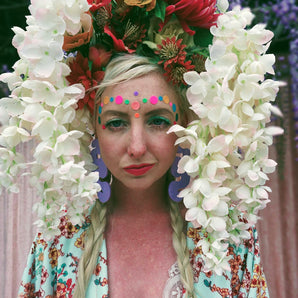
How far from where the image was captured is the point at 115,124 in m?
1.11

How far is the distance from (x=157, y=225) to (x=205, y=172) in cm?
29

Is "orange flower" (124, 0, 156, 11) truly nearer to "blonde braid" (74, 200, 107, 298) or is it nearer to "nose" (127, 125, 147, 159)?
"nose" (127, 125, 147, 159)

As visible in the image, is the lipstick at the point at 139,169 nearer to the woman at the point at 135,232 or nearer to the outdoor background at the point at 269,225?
the woman at the point at 135,232

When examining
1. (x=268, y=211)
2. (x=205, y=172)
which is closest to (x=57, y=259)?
(x=205, y=172)

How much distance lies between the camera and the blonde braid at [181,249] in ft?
3.62

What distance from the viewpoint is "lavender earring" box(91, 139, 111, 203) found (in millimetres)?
1146

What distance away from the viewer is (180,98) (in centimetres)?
115

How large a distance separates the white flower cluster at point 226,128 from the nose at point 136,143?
0.09 metres

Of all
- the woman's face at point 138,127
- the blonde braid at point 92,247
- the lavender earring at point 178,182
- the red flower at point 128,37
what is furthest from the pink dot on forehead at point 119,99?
the blonde braid at point 92,247

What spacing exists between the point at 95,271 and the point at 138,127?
0.45 meters

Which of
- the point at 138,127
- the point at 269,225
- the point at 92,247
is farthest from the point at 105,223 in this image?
the point at 269,225

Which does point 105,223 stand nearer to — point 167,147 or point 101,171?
point 101,171

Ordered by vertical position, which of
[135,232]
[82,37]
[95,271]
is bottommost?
[95,271]

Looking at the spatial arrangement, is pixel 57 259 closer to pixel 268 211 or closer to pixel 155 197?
pixel 155 197
